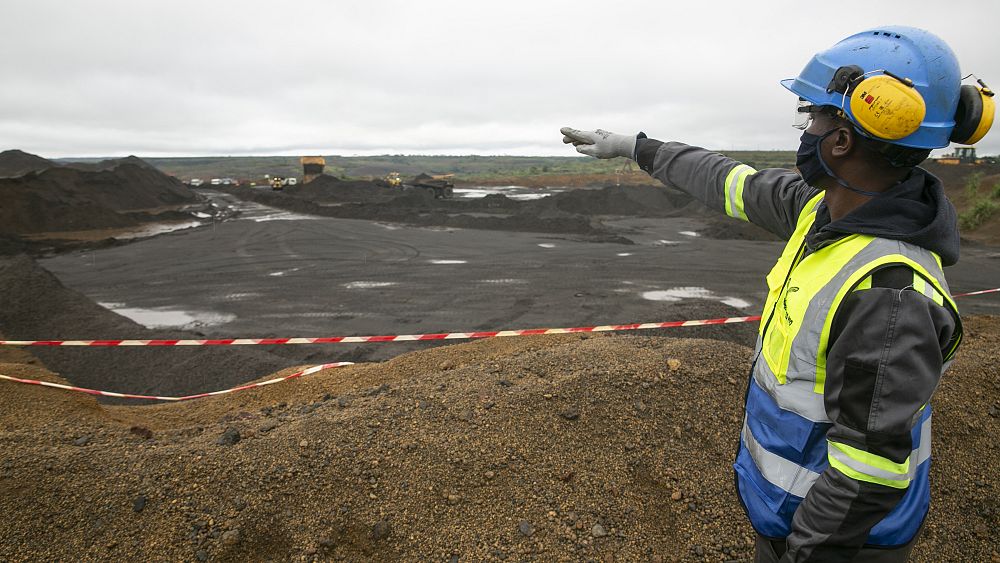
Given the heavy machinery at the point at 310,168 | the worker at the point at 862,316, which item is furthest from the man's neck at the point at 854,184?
the heavy machinery at the point at 310,168

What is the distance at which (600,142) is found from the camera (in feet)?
8.93

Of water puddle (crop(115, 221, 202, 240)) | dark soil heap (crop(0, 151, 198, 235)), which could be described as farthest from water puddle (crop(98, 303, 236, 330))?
dark soil heap (crop(0, 151, 198, 235))

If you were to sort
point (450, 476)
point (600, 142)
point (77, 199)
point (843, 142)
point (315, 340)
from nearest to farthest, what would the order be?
point (843, 142) → point (600, 142) → point (450, 476) → point (315, 340) → point (77, 199)

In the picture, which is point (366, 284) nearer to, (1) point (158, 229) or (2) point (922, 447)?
(2) point (922, 447)

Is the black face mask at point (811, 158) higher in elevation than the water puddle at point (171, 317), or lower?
higher

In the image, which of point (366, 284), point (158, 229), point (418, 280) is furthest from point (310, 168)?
point (418, 280)

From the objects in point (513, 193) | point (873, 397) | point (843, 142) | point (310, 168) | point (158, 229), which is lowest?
point (158, 229)

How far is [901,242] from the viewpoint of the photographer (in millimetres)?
1429

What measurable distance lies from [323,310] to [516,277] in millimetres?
5066

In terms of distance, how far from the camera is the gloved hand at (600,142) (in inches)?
104

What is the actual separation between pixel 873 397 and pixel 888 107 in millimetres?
786

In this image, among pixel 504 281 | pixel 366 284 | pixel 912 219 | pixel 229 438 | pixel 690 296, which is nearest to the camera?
pixel 912 219

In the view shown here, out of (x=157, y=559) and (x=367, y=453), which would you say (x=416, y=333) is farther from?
(x=157, y=559)

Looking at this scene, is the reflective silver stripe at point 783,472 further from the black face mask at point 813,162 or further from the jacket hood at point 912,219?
the black face mask at point 813,162
